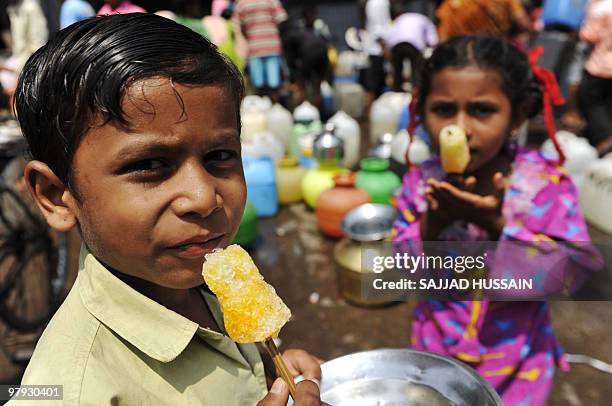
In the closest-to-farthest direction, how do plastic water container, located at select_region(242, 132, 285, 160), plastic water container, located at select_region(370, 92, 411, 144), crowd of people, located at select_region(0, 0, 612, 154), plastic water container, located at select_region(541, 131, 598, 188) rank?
plastic water container, located at select_region(541, 131, 598, 188) → plastic water container, located at select_region(242, 132, 285, 160) → crowd of people, located at select_region(0, 0, 612, 154) → plastic water container, located at select_region(370, 92, 411, 144)

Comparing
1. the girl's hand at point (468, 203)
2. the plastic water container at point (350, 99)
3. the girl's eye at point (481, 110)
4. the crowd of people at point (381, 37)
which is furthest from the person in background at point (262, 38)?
the girl's hand at point (468, 203)

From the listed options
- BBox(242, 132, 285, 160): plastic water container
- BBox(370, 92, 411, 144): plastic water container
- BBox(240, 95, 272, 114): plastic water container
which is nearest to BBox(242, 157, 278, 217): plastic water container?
BBox(242, 132, 285, 160): plastic water container

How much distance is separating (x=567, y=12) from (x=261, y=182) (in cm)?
616

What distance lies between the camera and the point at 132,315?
3.30 ft

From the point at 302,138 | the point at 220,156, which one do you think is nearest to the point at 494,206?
the point at 220,156

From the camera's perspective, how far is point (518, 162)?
6.44 feet

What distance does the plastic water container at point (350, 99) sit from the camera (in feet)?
28.3

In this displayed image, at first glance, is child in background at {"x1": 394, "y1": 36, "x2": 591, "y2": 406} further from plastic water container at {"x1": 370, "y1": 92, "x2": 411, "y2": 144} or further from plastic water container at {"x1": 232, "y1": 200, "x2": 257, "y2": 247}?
plastic water container at {"x1": 370, "y1": 92, "x2": 411, "y2": 144}

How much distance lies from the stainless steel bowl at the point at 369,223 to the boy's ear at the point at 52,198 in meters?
2.42

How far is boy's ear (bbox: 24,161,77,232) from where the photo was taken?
100cm

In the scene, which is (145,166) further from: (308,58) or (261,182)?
(308,58)

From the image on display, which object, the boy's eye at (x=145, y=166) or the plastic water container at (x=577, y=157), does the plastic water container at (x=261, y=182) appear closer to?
the plastic water container at (x=577, y=157)

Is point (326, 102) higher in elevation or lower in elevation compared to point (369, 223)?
lower

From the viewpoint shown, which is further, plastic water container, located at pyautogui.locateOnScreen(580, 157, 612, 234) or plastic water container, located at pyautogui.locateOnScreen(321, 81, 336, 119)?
plastic water container, located at pyautogui.locateOnScreen(321, 81, 336, 119)
